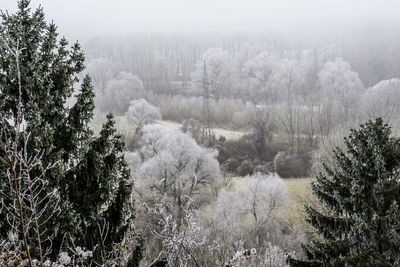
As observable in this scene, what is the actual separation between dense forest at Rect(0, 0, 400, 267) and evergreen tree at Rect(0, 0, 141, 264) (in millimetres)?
31

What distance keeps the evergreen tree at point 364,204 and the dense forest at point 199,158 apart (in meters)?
0.03

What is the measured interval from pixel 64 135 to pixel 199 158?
72.8ft

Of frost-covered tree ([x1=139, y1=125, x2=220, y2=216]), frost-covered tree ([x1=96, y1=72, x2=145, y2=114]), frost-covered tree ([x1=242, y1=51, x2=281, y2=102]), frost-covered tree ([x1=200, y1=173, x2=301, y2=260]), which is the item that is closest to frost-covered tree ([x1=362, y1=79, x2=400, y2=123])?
frost-covered tree ([x1=200, y1=173, x2=301, y2=260])

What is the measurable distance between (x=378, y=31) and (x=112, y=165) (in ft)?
291

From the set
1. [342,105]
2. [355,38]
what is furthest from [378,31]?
[342,105]

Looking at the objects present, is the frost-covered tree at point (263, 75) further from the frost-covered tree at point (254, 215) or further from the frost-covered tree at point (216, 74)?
the frost-covered tree at point (254, 215)

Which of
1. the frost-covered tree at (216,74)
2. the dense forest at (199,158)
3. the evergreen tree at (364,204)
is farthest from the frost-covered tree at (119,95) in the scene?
the evergreen tree at (364,204)

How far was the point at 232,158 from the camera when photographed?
4147cm

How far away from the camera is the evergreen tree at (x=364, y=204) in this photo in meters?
7.59

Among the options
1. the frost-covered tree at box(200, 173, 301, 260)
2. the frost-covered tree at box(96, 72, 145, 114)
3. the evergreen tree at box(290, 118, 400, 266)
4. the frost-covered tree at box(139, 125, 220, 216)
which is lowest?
the frost-covered tree at box(200, 173, 301, 260)

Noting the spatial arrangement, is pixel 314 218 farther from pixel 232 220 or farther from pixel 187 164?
pixel 187 164

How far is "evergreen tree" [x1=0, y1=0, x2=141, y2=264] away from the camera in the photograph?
759cm

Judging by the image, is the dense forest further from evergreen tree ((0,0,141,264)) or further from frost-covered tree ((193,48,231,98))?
frost-covered tree ((193,48,231,98))

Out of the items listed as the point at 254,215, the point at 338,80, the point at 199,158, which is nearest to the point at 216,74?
the point at 338,80
